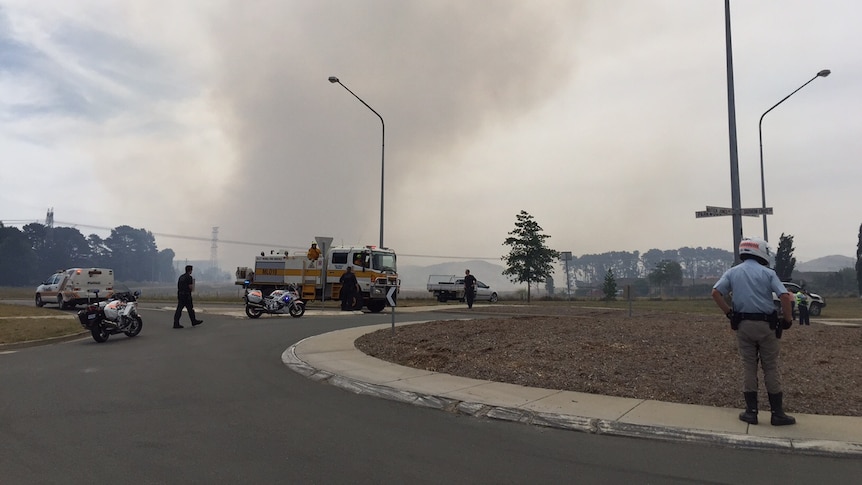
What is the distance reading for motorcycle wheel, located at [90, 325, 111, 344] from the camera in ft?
43.5

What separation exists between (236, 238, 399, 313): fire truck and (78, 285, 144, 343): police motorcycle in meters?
9.79

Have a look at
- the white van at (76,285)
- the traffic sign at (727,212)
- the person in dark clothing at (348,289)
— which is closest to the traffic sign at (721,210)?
the traffic sign at (727,212)

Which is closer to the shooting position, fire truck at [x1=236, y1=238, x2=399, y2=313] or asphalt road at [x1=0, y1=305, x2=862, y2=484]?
asphalt road at [x1=0, y1=305, x2=862, y2=484]

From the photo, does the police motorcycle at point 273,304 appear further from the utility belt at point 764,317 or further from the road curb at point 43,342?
the utility belt at point 764,317

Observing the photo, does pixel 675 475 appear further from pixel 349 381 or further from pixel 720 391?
pixel 349 381

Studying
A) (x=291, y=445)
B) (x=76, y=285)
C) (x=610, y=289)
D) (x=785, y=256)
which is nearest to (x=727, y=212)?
(x=291, y=445)

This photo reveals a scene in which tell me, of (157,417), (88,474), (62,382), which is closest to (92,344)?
(62,382)

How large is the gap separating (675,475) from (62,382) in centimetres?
874

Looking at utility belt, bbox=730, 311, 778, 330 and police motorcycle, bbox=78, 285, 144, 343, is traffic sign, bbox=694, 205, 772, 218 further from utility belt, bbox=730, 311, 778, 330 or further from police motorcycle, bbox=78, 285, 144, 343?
police motorcycle, bbox=78, 285, 144, 343

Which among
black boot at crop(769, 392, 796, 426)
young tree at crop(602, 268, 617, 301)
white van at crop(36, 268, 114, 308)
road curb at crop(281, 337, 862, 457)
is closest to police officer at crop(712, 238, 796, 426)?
black boot at crop(769, 392, 796, 426)

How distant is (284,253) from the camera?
2536 cm

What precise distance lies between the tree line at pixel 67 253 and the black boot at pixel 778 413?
456 feet

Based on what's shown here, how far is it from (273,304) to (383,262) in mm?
6029

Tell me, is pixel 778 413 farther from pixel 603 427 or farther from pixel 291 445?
pixel 291 445
